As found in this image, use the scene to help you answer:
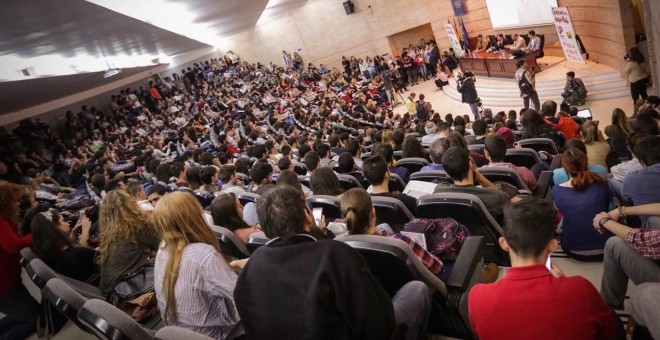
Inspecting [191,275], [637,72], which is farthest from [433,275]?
[637,72]

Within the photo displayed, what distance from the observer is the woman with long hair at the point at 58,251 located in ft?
10.3

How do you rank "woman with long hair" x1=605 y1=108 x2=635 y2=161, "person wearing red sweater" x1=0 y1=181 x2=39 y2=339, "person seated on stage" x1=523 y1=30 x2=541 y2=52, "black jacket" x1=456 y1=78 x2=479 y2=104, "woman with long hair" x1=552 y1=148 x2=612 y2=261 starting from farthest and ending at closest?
"person seated on stage" x1=523 y1=30 x2=541 y2=52
"black jacket" x1=456 y1=78 x2=479 y2=104
"woman with long hair" x1=605 y1=108 x2=635 y2=161
"person wearing red sweater" x1=0 y1=181 x2=39 y2=339
"woman with long hair" x1=552 y1=148 x2=612 y2=261

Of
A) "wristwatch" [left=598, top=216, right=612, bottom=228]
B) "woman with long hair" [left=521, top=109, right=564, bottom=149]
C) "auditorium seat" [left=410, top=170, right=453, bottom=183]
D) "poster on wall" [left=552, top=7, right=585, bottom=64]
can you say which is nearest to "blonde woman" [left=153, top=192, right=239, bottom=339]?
"wristwatch" [left=598, top=216, right=612, bottom=228]

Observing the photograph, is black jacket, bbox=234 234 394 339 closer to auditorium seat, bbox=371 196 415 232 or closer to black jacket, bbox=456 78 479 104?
auditorium seat, bbox=371 196 415 232

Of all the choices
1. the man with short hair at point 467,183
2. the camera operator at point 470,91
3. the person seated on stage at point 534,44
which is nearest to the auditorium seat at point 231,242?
the man with short hair at point 467,183

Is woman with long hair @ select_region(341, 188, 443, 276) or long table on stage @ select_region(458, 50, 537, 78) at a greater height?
woman with long hair @ select_region(341, 188, 443, 276)

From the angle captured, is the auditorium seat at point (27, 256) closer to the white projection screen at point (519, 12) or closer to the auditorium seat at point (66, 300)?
the auditorium seat at point (66, 300)

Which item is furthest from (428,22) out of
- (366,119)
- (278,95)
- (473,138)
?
(473,138)

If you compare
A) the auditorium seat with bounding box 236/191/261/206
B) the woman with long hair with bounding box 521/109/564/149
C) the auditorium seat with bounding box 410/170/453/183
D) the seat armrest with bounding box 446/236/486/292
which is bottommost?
the woman with long hair with bounding box 521/109/564/149

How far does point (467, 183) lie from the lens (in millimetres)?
2980

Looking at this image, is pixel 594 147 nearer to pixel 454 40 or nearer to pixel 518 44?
pixel 518 44

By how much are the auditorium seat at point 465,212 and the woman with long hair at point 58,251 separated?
255 cm

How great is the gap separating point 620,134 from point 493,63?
9266mm

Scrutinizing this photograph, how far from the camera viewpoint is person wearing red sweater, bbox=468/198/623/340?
1435 mm
